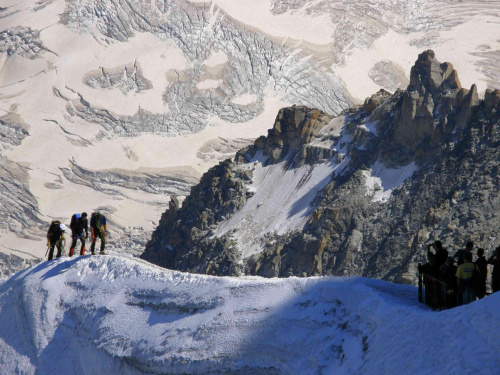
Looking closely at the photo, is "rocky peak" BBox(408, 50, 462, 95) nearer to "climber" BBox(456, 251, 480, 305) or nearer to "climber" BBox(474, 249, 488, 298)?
"climber" BBox(474, 249, 488, 298)

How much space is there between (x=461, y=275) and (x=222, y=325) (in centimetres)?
724

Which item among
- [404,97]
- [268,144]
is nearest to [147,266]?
[404,97]

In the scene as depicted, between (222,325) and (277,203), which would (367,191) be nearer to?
(277,203)

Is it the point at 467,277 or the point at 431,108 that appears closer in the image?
the point at 467,277

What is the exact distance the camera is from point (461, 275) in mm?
15797

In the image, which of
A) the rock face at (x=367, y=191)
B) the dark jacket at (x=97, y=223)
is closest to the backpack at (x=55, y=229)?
the dark jacket at (x=97, y=223)

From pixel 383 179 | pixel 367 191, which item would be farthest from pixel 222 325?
pixel 383 179

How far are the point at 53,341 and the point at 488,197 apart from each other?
58882 mm

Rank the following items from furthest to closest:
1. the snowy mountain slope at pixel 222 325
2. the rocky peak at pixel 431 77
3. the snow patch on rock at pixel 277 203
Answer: the snow patch on rock at pixel 277 203 → the rocky peak at pixel 431 77 → the snowy mountain slope at pixel 222 325

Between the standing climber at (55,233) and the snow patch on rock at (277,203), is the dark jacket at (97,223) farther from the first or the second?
the snow patch on rock at (277,203)

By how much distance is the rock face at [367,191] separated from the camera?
78500mm

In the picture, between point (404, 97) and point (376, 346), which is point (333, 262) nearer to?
point (404, 97)

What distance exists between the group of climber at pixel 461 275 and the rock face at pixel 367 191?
54.9 meters

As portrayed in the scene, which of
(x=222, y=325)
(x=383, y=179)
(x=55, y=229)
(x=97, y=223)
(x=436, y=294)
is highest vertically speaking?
(x=383, y=179)
